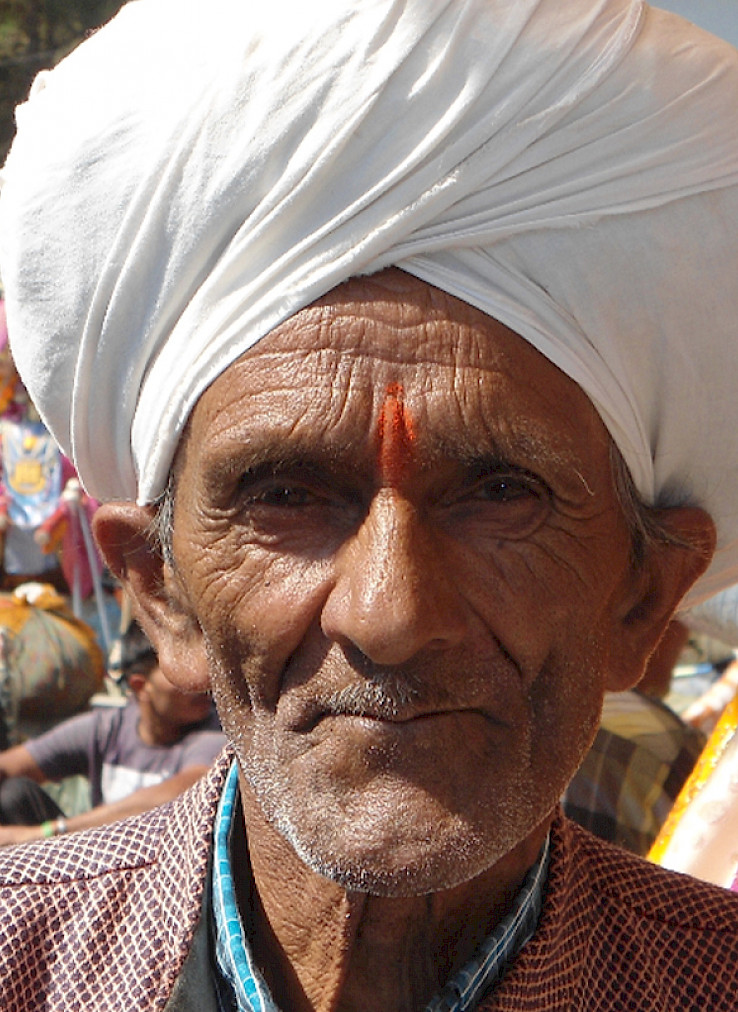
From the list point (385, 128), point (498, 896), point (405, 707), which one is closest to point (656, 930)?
point (498, 896)

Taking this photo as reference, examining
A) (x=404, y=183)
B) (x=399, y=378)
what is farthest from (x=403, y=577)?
(x=404, y=183)

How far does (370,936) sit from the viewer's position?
180cm

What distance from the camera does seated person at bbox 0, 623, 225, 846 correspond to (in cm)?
455

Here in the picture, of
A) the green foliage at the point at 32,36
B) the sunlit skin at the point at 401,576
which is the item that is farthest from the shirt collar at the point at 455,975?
the green foliage at the point at 32,36

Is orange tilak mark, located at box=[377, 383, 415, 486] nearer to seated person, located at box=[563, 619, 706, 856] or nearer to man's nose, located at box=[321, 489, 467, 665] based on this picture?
man's nose, located at box=[321, 489, 467, 665]

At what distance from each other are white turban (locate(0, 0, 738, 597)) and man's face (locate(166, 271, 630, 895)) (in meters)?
0.06

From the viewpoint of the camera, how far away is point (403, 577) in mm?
1499

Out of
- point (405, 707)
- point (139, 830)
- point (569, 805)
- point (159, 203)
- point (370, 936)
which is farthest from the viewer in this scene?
point (569, 805)

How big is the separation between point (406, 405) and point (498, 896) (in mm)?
767

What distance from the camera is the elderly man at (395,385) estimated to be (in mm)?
1560

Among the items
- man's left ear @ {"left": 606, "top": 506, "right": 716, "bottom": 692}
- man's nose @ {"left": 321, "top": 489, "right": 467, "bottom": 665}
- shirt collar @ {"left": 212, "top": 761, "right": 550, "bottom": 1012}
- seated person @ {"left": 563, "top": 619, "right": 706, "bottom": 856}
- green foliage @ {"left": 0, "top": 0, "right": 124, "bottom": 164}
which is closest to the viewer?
man's nose @ {"left": 321, "top": 489, "right": 467, "bottom": 665}

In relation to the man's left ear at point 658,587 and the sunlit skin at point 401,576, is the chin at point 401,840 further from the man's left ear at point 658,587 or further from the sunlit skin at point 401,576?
the man's left ear at point 658,587

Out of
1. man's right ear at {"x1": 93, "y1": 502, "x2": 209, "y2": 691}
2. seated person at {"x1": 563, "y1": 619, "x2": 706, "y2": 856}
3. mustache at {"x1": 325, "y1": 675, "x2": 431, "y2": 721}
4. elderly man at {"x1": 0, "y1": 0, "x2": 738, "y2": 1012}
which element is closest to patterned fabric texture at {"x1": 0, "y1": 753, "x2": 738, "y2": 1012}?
elderly man at {"x1": 0, "y1": 0, "x2": 738, "y2": 1012}

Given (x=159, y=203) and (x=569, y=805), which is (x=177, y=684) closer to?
(x=159, y=203)
